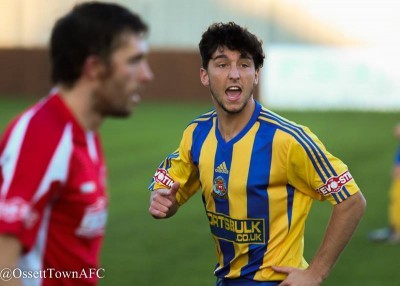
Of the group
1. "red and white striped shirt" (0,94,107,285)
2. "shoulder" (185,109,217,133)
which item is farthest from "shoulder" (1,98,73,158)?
"shoulder" (185,109,217,133)

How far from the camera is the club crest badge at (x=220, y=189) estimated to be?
5676mm

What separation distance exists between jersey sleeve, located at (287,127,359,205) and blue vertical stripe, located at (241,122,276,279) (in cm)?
16

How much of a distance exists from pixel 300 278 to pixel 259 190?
0.54 meters

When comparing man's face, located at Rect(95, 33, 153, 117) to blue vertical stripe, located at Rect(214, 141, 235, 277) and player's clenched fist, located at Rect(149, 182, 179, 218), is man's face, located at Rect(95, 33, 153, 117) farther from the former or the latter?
blue vertical stripe, located at Rect(214, 141, 235, 277)

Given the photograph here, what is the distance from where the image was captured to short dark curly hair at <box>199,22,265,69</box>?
574 centimetres

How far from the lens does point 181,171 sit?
5961 millimetres

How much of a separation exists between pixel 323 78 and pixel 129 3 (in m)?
8.30

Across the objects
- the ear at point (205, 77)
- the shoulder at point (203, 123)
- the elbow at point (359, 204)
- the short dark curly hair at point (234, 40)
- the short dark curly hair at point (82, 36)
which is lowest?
the elbow at point (359, 204)

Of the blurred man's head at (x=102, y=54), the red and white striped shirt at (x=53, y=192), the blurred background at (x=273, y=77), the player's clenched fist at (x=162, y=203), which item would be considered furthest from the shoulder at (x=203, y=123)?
the blurred background at (x=273, y=77)

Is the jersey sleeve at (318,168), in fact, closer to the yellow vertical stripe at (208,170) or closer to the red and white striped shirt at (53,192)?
the yellow vertical stripe at (208,170)

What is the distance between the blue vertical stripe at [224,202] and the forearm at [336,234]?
511 mm

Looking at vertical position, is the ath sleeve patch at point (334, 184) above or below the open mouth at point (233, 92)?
below

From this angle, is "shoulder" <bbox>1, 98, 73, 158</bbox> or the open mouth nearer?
"shoulder" <bbox>1, 98, 73, 158</bbox>

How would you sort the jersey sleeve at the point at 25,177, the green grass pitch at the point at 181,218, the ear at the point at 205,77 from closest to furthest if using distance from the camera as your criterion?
the jersey sleeve at the point at 25,177, the ear at the point at 205,77, the green grass pitch at the point at 181,218
